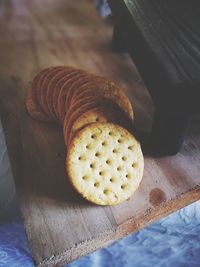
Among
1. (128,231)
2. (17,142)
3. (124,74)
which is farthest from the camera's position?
(124,74)

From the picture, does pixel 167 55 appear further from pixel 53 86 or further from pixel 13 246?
pixel 13 246

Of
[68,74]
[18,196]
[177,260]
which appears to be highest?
[68,74]

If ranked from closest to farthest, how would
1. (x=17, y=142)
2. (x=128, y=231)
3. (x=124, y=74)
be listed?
(x=128, y=231) < (x=17, y=142) < (x=124, y=74)

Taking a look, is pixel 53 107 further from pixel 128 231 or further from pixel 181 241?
pixel 181 241

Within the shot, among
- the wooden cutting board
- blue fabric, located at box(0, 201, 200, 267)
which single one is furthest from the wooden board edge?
blue fabric, located at box(0, 201, 200, 267)

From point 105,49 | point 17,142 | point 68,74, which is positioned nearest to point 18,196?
point 17,142

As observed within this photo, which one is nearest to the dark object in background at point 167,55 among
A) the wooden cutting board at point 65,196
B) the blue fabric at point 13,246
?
the wooden cutting board at point 65,196
